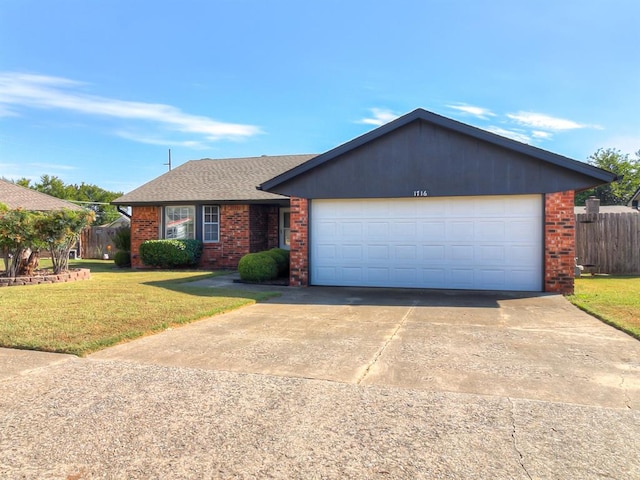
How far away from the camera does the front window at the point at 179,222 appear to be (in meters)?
18.2

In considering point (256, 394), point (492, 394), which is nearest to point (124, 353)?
point (256, 394)

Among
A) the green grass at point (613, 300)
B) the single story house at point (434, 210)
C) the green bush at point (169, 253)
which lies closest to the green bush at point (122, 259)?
the green bush at point (169, 253)

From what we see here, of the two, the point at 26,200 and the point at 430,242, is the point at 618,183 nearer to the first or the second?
the point at 430,242

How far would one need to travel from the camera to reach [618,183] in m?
43.5

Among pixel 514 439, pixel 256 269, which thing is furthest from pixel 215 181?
pixel 514 439

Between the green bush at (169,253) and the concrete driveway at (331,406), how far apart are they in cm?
1060

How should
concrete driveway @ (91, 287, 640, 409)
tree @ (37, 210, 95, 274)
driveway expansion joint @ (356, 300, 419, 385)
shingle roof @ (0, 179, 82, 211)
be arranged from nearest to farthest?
1. concrete driveway @ (91, 287, 640, 409)
2. driveway expansion joint @ (356, 300, 419, 385)
3. tree @ (37, 210, 95, 274)
4. shingle roof @ (0, 179, 82, 211)

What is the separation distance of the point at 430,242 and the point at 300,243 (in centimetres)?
348

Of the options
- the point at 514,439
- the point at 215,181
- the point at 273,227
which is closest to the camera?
the point at 514,439

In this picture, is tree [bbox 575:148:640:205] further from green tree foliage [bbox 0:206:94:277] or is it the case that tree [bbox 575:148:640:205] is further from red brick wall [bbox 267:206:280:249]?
green tree foliage [bbox 0:206:94:277]

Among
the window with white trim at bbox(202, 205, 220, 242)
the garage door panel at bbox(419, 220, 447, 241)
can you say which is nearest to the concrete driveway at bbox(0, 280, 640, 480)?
the garage door panel at bbox(419, 220, 447, 241)

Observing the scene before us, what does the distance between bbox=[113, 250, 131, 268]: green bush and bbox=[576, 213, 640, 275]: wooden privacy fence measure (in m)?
17.5

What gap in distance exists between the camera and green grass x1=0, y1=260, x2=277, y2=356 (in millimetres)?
6012

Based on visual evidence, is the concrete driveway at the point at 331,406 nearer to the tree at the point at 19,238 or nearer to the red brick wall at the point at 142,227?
the tree at the point at 19,238
